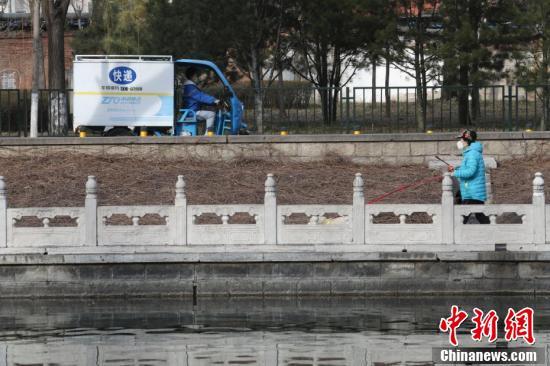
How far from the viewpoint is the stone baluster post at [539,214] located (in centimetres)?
1686

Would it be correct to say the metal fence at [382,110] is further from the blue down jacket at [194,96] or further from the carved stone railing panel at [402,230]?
the carved stone railing panel at [402,230]

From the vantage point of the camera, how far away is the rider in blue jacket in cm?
2481

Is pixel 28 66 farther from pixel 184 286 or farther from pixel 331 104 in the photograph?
pixel 184 286

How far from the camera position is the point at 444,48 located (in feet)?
95.7

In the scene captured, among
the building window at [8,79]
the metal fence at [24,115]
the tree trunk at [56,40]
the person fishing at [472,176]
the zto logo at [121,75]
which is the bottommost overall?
the person fishing at [472,176]

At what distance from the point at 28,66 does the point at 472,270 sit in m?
39.4

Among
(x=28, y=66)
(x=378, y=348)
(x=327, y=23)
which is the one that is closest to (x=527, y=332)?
(x=378, y=348)

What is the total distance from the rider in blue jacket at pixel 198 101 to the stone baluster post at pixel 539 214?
919 centimetres

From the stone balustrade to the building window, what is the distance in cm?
3814

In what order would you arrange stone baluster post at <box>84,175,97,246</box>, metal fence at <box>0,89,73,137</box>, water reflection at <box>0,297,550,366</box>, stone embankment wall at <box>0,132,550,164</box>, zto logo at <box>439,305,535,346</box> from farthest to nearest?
1. metal fence at <box>0,89,73,137</box>
2. stone embankment wall at <box>0,132,550,164</box>
3. stone baluster post at <box>84,175,97,246</box>
4. zto logo at <box>439,305,535,346</box>
5. water reflection at <box>0,297,550,366</box>

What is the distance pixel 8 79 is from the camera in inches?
2147

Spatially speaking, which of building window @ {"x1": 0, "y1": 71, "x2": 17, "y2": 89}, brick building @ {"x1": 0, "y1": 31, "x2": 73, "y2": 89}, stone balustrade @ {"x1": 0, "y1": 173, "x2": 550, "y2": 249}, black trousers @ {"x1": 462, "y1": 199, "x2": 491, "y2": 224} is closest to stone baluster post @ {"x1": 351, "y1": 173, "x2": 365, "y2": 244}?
stone balustrade @ {"x1": 0, "y1": 173, "x2": 550, "y2": 249}

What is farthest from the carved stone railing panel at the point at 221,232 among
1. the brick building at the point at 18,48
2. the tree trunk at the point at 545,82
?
the brick building at the point at 18,48

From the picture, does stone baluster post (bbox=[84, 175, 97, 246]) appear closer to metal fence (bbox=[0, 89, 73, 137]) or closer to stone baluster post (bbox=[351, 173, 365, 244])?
stone baluster post (bbox=[351, 173, 365, 244])
